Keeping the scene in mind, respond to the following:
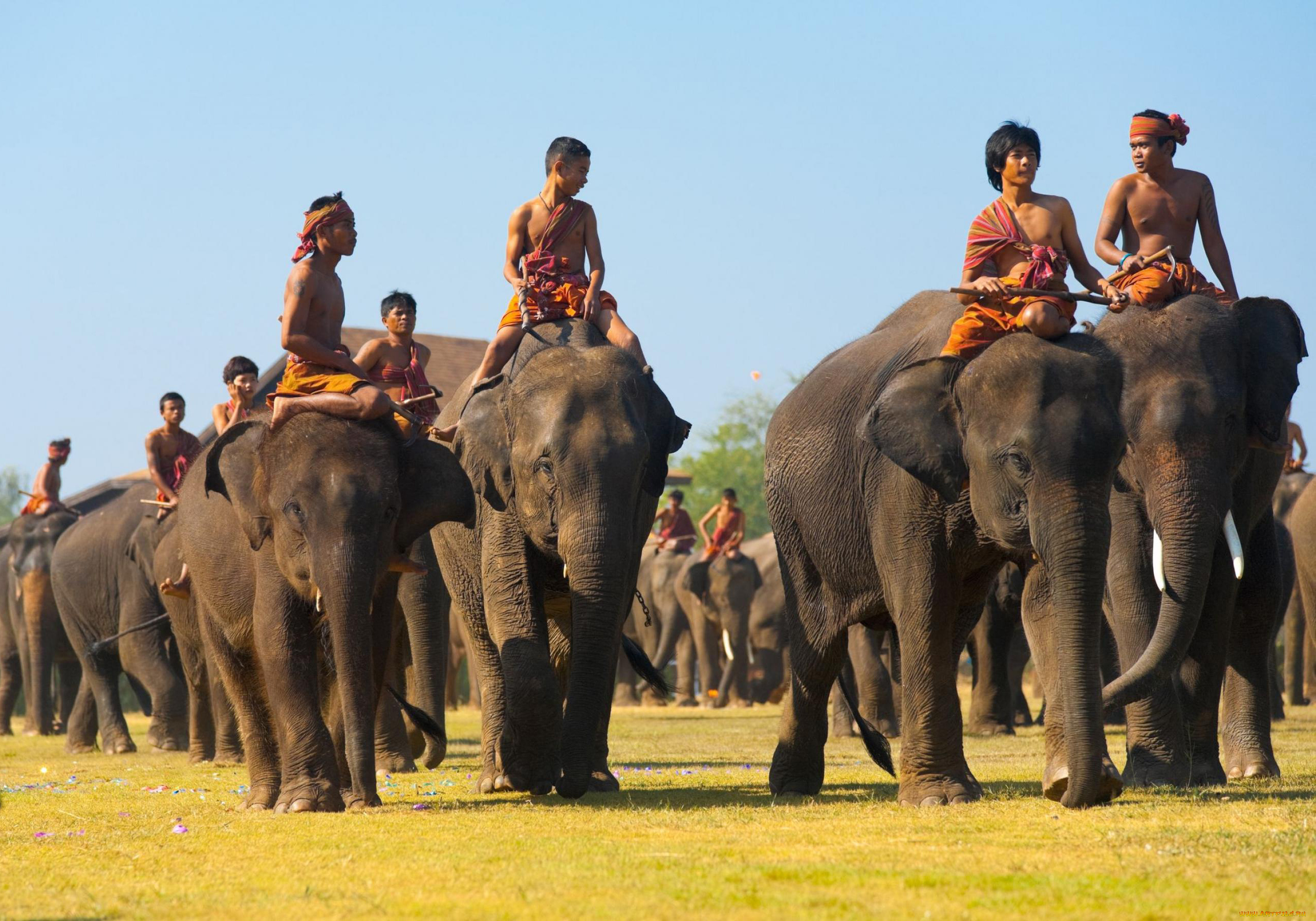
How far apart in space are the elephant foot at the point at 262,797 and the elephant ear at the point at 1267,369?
16.9ft

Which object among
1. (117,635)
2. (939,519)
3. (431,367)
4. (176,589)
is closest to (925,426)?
(939,519)

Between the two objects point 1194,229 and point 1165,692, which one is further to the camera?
point 1194,229

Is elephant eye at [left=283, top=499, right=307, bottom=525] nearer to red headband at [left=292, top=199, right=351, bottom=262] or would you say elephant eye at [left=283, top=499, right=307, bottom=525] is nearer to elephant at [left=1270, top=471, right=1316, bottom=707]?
red headband at [left=292, top=199, right=351, bottom=262]

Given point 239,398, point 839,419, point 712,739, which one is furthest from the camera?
point 712,739

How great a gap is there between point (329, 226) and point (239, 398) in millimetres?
4982

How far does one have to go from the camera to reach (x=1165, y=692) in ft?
30.1

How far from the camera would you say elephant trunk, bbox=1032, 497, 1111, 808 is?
7.39 m

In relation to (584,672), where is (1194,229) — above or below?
above

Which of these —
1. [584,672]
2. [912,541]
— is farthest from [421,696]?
[912,541]

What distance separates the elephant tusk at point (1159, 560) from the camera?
9008 millimetres

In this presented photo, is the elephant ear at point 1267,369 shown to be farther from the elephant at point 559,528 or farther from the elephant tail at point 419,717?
the elephant tail at point 419,717

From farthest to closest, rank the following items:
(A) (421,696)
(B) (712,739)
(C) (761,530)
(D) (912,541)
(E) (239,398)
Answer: (C) (761,530) → (B) (712,739) → (E) (239,398) → (A) (421,696) → (D) (912,541)

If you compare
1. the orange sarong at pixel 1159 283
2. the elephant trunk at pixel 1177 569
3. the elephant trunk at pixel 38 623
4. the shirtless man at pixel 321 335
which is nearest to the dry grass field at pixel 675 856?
the elephant trunk at pixel 1177 569

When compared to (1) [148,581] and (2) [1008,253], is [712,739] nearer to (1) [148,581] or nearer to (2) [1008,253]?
(1) [148,581]
